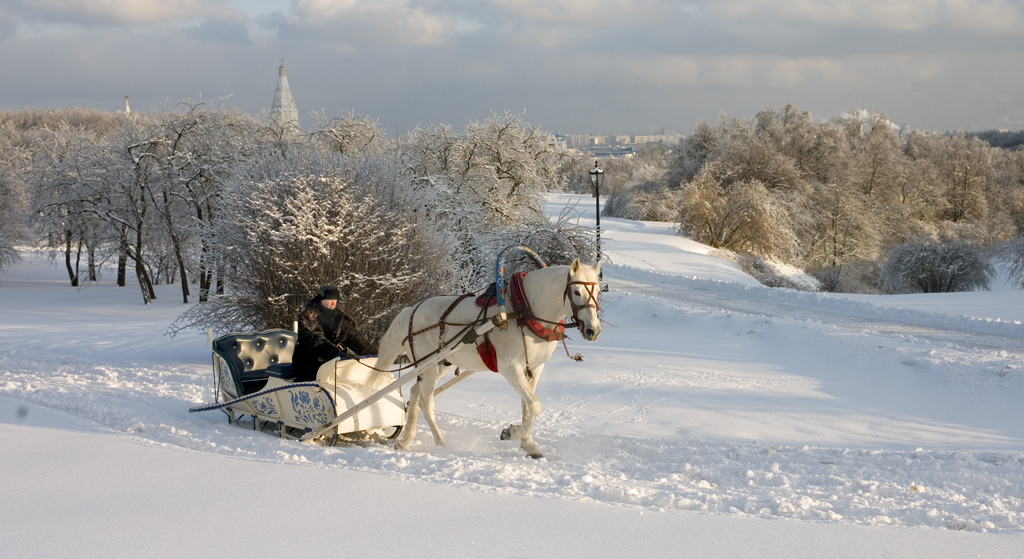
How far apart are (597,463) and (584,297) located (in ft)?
5.46

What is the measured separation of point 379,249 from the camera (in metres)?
14.4

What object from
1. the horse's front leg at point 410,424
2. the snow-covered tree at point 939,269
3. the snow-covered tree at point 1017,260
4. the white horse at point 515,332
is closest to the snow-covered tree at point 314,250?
the white horse at point 515,332

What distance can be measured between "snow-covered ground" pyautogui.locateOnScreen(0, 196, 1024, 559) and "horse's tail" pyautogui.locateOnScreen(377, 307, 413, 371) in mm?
1000

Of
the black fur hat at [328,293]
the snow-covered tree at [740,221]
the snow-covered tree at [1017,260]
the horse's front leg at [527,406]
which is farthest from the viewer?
the snow-covered tree at [740,221]

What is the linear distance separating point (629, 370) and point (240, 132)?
879 inches

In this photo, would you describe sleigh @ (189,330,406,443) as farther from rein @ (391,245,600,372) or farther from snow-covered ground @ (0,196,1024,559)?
rein @ (391,245,600,372)

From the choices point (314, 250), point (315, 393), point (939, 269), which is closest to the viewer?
point (315, 393)

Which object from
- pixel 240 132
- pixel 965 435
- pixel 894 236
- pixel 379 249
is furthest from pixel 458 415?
pixel 894 236

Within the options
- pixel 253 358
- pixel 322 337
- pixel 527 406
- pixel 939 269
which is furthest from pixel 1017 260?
pixel 253 358

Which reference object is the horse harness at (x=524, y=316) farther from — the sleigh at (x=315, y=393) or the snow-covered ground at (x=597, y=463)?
the snow-covered ground at (x=597, y=463)

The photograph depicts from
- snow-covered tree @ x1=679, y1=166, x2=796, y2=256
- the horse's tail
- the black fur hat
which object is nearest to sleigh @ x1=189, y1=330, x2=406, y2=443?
the horse's tail

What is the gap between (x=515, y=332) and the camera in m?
8.07

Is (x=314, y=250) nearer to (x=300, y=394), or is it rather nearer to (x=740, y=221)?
(x=300, y=394)

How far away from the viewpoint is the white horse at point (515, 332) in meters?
7.66
